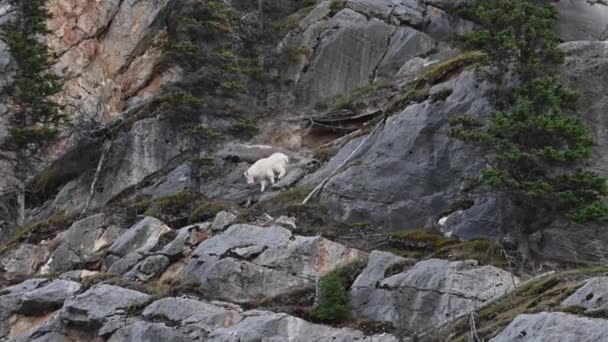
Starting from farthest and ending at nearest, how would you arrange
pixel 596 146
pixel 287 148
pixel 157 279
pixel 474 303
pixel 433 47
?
pixel 433 47, pixel 287 148, pixel 157 279, pixel 596 146, pixel 474 303

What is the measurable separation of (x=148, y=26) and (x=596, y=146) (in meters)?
21.9

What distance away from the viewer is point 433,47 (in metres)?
30.8

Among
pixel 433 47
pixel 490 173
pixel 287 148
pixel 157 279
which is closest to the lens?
pixel 490 173

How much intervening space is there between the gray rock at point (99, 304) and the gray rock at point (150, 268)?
2.86 ft

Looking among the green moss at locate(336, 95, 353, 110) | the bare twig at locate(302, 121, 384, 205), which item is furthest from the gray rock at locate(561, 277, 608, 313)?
the green moss at locate(336, 95, 353, 110)

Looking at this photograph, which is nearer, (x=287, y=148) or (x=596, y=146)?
(x=596, y=146)

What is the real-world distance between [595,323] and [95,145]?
2071cm

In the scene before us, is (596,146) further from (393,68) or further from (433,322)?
(393,68)

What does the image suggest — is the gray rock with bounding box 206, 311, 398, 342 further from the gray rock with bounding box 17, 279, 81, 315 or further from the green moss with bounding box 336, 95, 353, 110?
the green moss with bounding box 336, 95, 353, 110

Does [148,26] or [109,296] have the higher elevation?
[148,26]

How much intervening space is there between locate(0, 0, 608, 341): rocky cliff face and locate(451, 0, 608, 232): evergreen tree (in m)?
1.03

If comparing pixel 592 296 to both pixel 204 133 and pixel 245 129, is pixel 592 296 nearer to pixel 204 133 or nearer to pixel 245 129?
pixel 204 133

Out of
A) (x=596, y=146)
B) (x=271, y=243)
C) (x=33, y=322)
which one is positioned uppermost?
(x=596, y=146)

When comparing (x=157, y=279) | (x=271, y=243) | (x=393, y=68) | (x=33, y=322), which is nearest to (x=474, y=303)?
(x=271, y=243)
